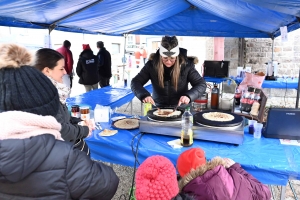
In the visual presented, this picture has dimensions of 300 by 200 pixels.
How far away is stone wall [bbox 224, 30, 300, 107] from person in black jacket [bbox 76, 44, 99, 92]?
3.86 metres

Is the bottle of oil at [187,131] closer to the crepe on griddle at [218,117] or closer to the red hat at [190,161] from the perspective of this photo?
the crepe on griddle at [218,117]

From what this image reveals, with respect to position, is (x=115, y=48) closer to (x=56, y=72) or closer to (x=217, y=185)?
(x=56, y=72)

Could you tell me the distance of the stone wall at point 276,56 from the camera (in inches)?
237

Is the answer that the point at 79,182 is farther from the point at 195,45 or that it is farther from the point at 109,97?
the point at 195,45

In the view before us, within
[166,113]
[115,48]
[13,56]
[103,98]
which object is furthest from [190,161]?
[115,48]

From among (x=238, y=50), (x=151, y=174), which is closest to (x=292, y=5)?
(x=151, y=174)

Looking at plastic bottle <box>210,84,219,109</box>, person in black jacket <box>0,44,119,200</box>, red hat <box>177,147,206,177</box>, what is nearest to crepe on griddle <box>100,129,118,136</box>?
red hat <box>177,147,206,177</box>

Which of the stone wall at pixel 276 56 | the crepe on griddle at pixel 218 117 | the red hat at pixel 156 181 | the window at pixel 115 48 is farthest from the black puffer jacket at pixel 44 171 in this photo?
the window at pixel 115 48

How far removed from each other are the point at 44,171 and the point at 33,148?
9 cm

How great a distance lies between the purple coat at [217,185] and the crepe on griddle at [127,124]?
0.96 metres

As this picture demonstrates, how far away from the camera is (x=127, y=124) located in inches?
76.5

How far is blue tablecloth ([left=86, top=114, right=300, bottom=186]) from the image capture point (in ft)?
4.35

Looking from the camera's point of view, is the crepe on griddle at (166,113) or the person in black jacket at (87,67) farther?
the person in black jacket at (87,67)

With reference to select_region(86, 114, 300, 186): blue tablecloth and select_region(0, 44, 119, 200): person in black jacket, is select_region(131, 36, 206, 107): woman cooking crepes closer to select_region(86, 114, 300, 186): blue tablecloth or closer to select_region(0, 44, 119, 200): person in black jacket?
select_region(86, 114, 300, 186): blue tablecloth
